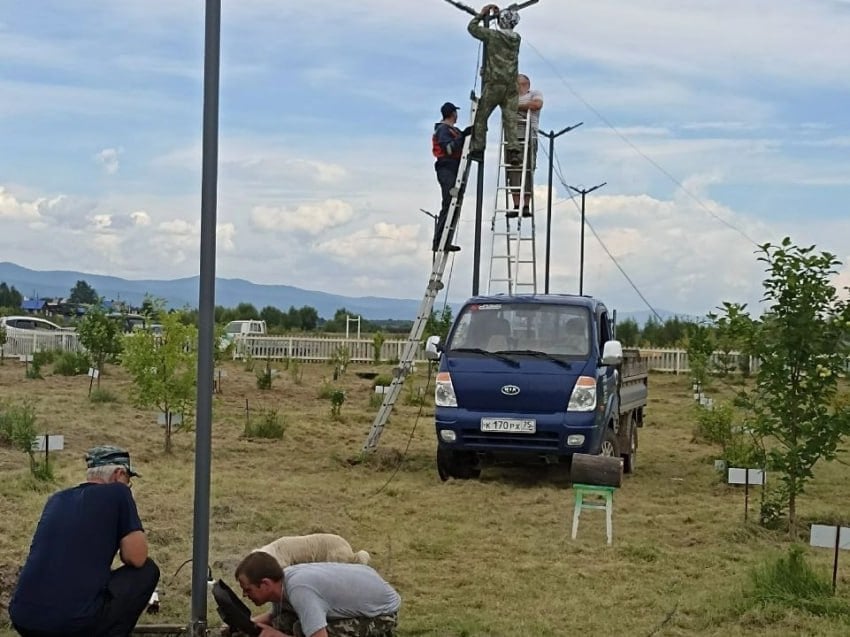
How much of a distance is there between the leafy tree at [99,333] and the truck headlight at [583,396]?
13854 millimetres

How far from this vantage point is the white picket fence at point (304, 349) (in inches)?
1553

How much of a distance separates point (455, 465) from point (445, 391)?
94cm

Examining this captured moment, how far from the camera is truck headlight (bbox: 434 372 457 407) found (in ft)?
40.8

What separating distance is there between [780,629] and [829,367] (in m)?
2.75

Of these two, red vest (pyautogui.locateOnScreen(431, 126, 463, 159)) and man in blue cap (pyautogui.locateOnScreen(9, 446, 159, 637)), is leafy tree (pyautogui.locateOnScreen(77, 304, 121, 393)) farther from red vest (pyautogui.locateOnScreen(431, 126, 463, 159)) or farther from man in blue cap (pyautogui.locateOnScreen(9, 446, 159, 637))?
man in blue cap (pyautogui.locateOnScreen(9, 446, 159, 637))

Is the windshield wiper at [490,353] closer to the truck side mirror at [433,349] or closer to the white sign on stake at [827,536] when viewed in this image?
the truck side mirror at [433,349]

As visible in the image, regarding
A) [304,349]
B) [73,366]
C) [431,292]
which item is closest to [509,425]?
[431,292]

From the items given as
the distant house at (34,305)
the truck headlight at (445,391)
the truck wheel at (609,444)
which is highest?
the distant house at (34,305)

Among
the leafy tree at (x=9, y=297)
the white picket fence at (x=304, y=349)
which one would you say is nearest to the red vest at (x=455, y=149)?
the white picket fence at (x=304, y=349)

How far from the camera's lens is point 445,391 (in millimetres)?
12500

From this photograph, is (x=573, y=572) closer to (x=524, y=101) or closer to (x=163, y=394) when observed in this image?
(x=163, y=394)

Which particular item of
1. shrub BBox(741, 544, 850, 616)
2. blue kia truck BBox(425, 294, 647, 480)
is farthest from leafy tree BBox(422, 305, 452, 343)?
shrub BBox(741, 544, 850, 616)

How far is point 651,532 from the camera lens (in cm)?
1006

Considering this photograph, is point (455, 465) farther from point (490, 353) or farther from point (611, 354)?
point (611, 354)
